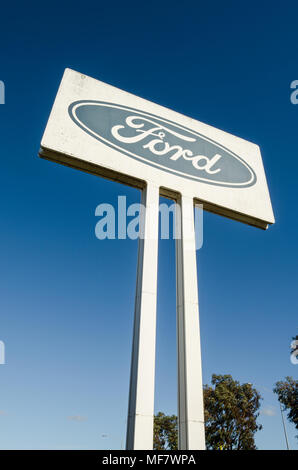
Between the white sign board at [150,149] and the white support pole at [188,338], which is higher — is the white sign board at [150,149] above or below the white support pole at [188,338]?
above

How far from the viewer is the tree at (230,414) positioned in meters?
27.1

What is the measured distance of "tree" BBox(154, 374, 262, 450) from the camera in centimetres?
2716

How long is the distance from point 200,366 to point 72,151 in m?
4.36

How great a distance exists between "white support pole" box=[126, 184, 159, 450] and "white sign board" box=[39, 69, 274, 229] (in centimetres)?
89

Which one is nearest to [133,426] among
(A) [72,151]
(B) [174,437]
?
(A) [72,151]

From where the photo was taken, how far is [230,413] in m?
28.0

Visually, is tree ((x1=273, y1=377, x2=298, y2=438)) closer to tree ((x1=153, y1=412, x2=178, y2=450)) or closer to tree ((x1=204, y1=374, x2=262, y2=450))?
tree ((x1=204, y1=374, x2=262, y2=450))

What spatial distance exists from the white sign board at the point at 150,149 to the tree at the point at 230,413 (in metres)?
26.0

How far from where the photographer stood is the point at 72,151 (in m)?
5.91

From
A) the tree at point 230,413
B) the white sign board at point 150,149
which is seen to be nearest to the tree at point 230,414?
the tree at point 230,413

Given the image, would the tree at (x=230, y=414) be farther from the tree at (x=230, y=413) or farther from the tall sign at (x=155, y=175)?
the tall sign at (x=155, y=175)

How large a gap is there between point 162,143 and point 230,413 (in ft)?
92.8

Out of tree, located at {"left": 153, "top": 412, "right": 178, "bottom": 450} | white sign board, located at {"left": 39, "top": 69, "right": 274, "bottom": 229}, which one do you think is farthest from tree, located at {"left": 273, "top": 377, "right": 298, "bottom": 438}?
white sign board, located at {"left": 39, "top": 69, "right": 274, "bottom": 229}
